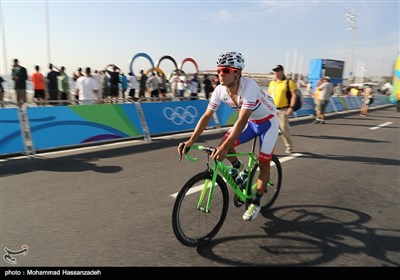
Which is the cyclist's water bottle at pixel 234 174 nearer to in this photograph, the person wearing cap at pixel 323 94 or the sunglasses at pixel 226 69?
the sunglasses at pixel 226 69

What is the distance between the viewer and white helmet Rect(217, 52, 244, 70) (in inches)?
141

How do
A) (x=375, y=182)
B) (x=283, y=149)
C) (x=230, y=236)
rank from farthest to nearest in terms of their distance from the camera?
1. (x=283, y=149)
2. (x=375, y=182)
3. (x=230, y=236)

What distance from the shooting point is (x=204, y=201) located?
12.2ft

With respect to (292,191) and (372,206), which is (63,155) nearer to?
(292,191)

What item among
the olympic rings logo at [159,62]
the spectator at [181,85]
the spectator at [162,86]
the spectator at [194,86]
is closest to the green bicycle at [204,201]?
the spectator at [162,86]

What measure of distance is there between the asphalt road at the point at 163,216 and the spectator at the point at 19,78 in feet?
23.2

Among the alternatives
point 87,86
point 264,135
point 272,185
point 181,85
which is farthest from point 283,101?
point 181,85

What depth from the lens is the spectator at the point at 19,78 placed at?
41.8 ft

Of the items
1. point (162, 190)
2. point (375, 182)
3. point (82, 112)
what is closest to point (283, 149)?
point (375, 182)

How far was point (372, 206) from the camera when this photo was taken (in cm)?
501

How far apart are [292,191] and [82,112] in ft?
19.0

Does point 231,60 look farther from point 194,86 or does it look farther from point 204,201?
point 194,86
